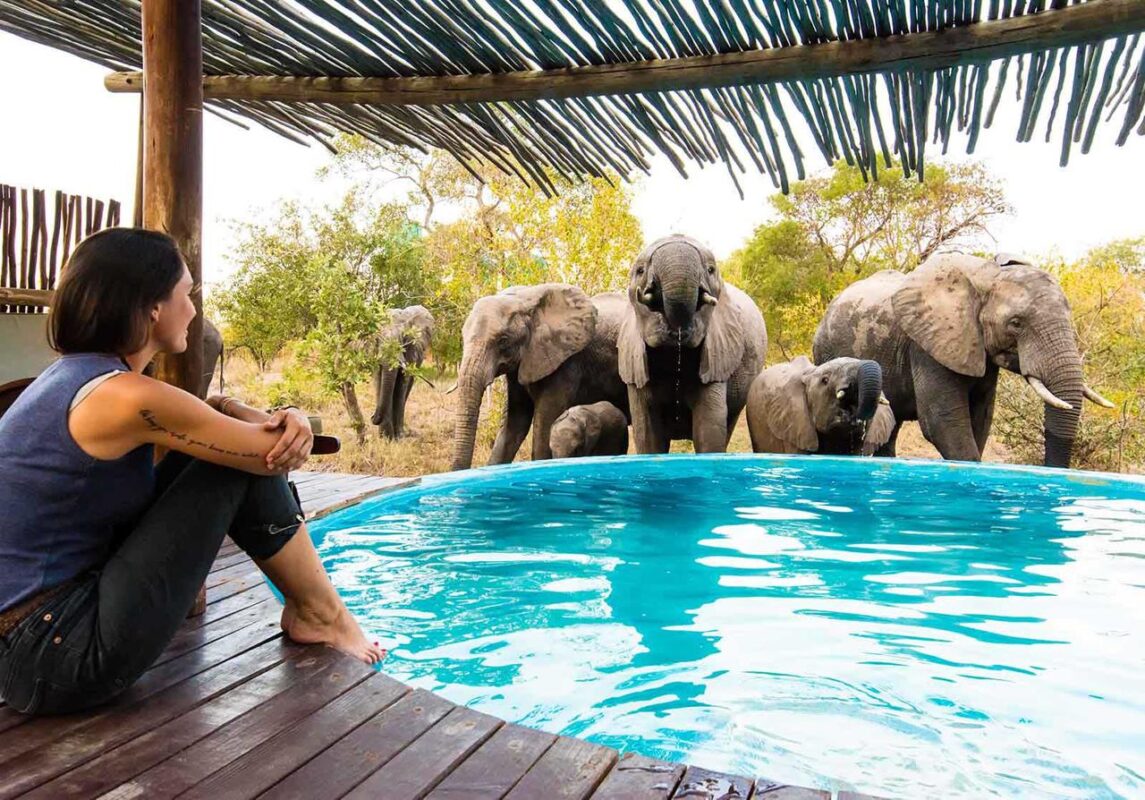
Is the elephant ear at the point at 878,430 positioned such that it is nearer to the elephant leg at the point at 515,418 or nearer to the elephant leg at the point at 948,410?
the elephant leg at the point at 948,410

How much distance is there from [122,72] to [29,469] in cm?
246

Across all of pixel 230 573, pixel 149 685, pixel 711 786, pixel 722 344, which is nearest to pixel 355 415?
pixel 722 344

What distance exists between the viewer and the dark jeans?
179cm

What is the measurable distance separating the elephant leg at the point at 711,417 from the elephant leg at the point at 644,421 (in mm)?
355

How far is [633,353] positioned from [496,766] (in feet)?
19.7

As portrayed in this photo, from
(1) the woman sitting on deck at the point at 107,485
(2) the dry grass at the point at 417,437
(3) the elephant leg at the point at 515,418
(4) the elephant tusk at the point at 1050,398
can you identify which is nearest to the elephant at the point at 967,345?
(4) the elephant tusk at the point at 1050,398

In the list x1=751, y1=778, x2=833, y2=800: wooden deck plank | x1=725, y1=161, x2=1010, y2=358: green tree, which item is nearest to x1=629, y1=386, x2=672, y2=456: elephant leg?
x1=751, y1=778, x2=833, y2=800: wooden deck plank

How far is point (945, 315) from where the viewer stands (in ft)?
26.7

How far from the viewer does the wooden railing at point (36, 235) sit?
4.89 meters

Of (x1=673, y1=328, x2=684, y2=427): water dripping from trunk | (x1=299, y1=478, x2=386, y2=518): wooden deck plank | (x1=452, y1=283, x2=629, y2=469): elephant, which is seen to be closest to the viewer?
(x1=299, y1=478, x2=386, y2=518): wooden deck plank

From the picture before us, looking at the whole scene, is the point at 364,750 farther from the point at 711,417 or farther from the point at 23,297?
the point at 711,417

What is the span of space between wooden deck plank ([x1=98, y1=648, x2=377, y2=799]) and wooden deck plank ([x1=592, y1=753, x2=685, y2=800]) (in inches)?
26.4

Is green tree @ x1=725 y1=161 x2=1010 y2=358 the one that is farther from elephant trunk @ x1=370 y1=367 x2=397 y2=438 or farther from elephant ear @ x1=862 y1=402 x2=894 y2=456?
elephant ear @ x1=862 y1=402 x2=894 y2=456

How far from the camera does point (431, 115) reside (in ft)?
12.3
